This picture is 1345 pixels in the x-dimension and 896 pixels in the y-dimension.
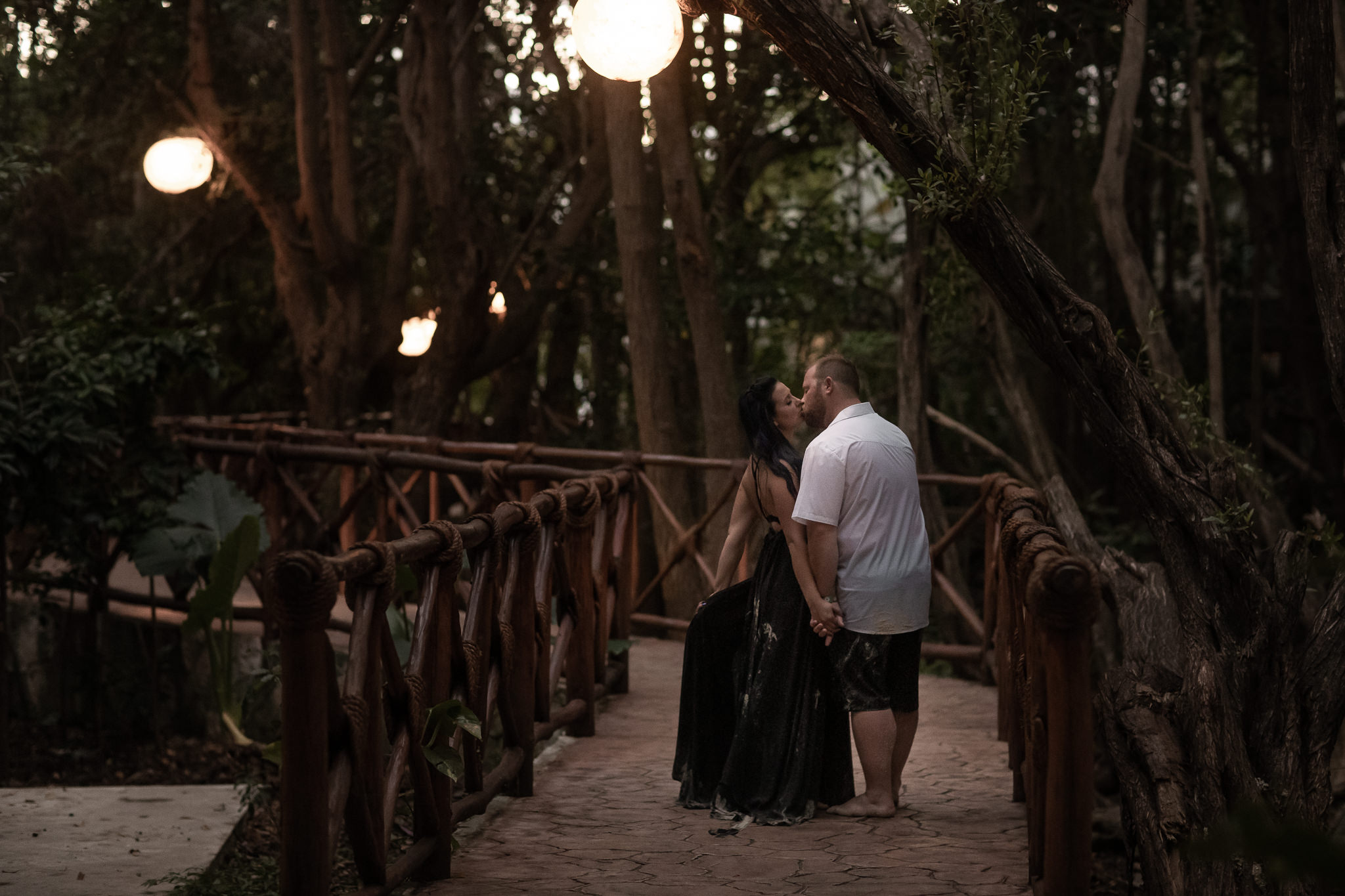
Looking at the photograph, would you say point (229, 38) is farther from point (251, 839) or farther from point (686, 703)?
point (686, 703)

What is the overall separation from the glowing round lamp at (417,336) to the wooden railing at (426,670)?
6.91 meters

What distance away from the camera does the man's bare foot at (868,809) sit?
4.62 meters

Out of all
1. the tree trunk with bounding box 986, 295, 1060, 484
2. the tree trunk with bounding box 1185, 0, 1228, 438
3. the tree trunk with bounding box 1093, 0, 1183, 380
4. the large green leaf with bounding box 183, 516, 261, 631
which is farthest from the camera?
the tree trunk with bounding box 986, 295, 1060, 484

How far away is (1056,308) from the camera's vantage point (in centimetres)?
477

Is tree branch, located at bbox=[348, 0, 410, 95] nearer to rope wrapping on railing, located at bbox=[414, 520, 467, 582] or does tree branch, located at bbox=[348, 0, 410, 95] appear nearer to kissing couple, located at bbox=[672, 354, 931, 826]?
kissing couple, located at bbox=[672, 354, 931, 826]

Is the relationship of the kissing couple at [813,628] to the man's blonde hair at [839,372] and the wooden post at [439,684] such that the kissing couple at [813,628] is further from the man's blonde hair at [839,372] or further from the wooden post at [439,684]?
the wooden post at [439,684]

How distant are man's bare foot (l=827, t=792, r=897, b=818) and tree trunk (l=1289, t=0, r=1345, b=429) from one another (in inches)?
90.9

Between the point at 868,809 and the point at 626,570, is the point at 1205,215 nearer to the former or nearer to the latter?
the point at 626,570

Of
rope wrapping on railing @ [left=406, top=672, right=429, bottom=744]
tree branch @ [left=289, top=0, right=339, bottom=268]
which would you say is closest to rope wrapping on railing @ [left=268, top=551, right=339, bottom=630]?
rope wrapping on railing @ [left=406, top=672, right=429, bottom=744]

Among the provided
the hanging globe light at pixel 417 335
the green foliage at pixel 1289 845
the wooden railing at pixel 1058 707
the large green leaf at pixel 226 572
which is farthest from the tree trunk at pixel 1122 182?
the green foliage at pixel 1289 845

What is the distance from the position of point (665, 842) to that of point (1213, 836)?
3.60 meters

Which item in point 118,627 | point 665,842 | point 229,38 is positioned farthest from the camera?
point 229,38

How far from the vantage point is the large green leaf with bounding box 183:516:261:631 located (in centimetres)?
687

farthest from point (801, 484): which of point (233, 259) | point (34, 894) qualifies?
point (233, 259)
